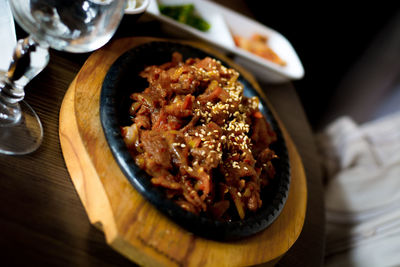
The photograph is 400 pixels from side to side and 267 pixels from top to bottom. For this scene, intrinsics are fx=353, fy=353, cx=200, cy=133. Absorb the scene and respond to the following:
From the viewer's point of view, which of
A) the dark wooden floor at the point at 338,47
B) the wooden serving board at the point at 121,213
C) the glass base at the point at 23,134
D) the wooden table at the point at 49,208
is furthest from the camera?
the dark wooden floor at the point at 338,47

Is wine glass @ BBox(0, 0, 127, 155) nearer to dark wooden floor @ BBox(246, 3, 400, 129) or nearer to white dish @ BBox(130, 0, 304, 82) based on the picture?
white dish @ BBox(130, 0, 304, 82)

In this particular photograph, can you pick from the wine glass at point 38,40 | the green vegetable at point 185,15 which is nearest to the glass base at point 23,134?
the wine glass at point 38,40

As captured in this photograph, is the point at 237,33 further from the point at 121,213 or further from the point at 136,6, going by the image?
the point at 121,213

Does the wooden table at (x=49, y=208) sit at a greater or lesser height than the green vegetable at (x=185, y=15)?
lesser

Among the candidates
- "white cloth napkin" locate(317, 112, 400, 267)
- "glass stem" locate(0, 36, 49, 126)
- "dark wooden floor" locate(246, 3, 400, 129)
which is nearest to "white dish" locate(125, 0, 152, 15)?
"glass stem" locate(0, 36, 49, 126)

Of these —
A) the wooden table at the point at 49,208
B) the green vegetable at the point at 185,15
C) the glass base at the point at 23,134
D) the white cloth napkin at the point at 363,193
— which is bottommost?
the white cloth napkin at the point at 363,193

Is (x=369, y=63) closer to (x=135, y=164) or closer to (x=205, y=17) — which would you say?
(x=205, y=17)

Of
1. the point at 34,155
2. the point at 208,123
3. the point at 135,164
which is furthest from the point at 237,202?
the point at 34,155

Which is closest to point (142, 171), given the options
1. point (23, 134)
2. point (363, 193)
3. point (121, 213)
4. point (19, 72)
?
point (121, 213)

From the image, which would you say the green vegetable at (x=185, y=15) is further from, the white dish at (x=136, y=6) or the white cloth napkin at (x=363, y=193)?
the white cloth napkin at (x=363, y=193)
